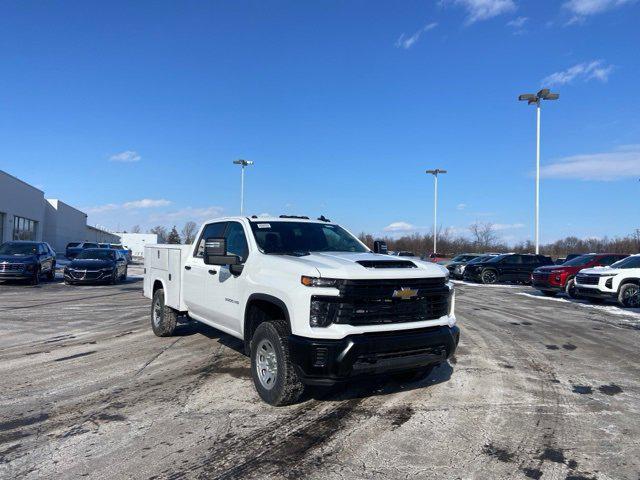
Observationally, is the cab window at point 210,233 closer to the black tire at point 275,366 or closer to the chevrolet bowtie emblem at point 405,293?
the black tire at point 275,366

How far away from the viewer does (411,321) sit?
16.0 feet

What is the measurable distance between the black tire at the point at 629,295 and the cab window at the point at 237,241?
12.2 metres

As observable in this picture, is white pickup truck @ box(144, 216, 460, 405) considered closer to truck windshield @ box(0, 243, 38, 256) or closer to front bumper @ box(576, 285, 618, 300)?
front bumper @ box(576, 285, 618, 300)

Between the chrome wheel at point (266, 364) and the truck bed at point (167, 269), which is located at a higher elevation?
the truck bed at point (167, 269)

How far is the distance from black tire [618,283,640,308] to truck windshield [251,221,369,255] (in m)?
10.9

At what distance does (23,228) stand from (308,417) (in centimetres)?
4330

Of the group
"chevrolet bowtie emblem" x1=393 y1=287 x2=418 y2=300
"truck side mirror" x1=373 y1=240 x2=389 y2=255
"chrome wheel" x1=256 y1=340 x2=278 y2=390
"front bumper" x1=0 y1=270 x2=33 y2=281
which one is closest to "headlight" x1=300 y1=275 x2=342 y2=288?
"chevrolet bowtie emblem" x1=393 y1=287 x2=418 y2=300

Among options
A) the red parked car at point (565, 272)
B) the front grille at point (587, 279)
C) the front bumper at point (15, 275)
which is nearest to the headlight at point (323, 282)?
the front grille at point (587, 279)

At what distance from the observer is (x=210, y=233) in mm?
7238

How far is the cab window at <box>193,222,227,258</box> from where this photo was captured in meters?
6.98

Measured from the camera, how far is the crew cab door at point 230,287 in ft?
18.7

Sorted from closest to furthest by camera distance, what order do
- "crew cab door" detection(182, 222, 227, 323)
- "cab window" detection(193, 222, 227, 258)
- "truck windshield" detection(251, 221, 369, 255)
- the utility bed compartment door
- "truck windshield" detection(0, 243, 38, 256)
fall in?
"truck windshield" detection(251, 221, 369, 255), "crew cab door" detection(182, 222, 227, 323), "cab window" detection(193, 222, 227, 258), the utility bed compartment door, "truck windshield" detection(0, 243, 38, 256)

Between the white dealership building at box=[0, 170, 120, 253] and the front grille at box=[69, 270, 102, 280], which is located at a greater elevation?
the white dealership building at box=[0, 170, 120, 253]

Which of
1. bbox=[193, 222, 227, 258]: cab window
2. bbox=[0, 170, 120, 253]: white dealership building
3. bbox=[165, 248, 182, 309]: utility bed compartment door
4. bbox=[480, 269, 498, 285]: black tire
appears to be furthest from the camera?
bbox=[0, 170, 120, 253]: white dealership building
